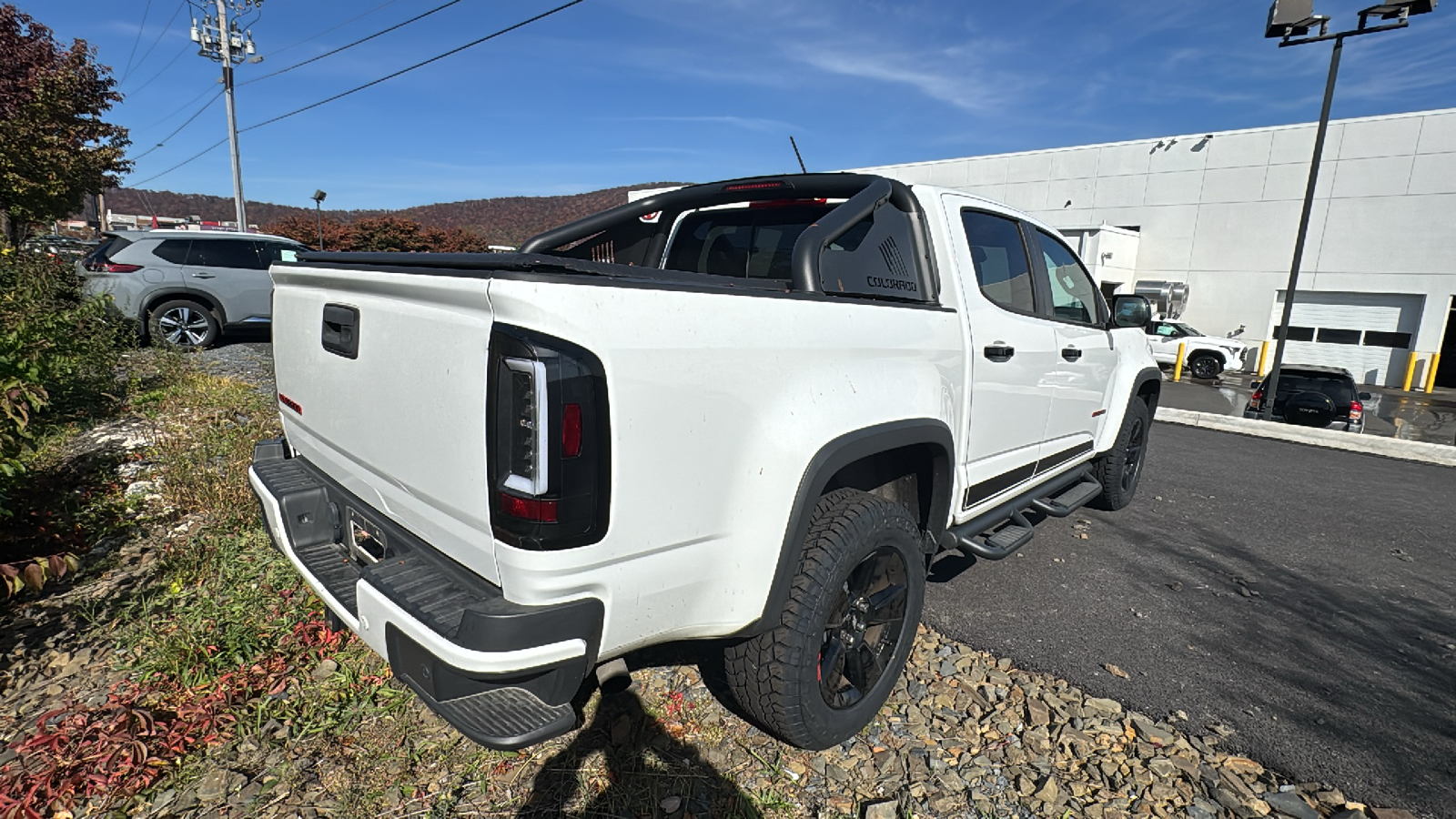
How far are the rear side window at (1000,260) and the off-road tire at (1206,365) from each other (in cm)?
2065

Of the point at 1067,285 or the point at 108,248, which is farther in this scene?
the point at 108,248

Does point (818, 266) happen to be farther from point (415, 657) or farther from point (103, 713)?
point (103, 713)

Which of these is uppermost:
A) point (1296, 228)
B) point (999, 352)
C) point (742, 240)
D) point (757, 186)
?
point (1296, 228)

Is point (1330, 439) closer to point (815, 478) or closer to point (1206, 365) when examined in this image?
point (815, 478)

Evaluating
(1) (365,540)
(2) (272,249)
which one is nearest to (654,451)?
(1) (365,540)

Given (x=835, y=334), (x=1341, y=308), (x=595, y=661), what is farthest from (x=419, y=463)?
(x=1341, y=308)

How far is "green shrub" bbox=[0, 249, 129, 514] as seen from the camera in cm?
297

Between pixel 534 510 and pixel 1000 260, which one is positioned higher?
pixel 1000 260

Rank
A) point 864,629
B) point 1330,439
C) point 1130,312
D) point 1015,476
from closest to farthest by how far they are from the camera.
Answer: point 864,629 < point 1015,476 < point 1130,312 < point 1330,439

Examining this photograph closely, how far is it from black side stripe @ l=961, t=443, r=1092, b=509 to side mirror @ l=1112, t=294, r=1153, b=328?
815 mm

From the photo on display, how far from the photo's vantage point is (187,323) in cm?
936

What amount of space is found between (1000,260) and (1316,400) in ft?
32.5

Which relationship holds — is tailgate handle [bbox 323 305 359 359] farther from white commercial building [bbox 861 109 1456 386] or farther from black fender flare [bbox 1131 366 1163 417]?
white commercial building [bbox 861 109 1456 386]

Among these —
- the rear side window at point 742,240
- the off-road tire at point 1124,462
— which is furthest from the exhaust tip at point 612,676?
the off-road tire at point 1124,462
